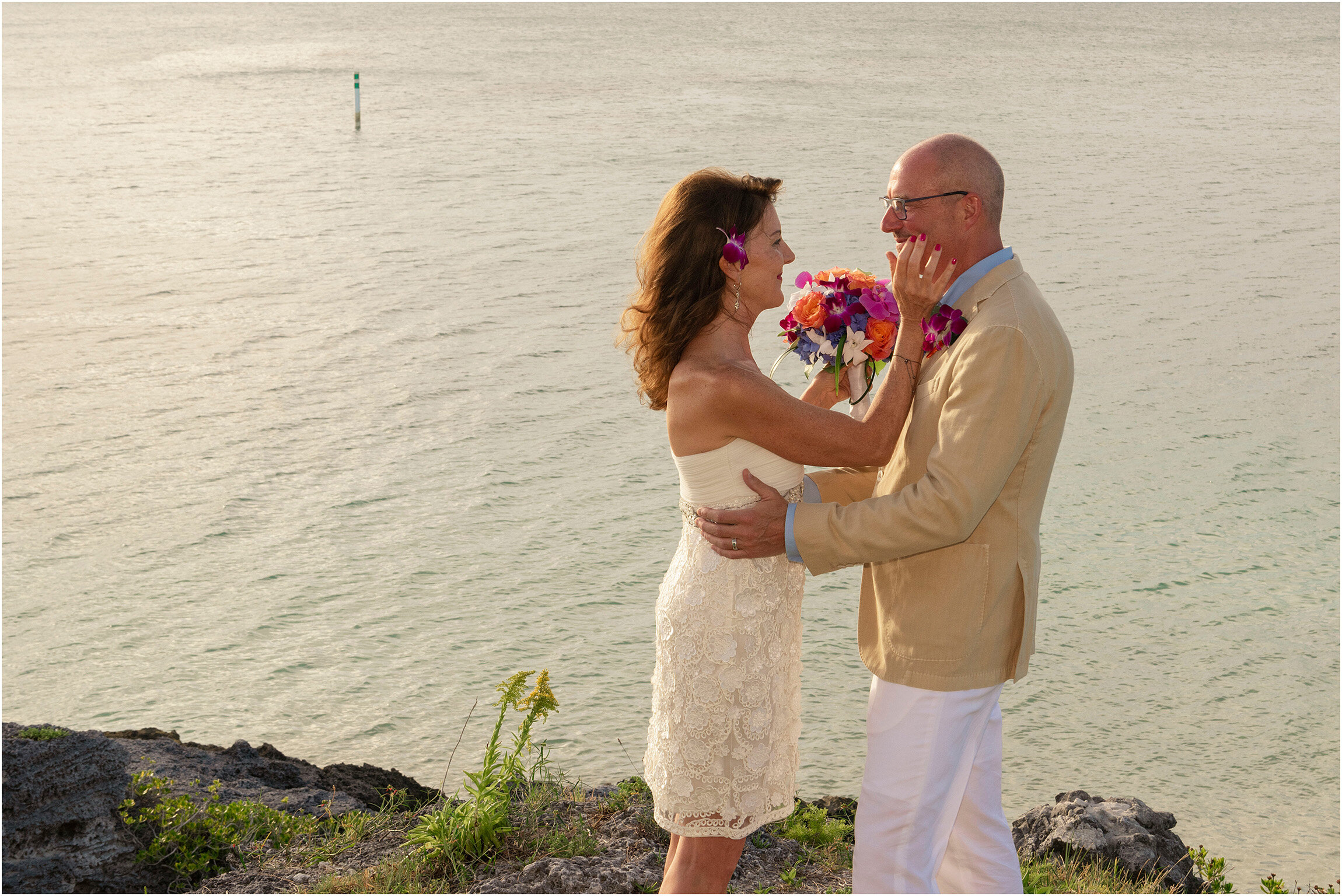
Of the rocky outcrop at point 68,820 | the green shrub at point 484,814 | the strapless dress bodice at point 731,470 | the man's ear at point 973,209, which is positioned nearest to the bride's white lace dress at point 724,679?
the strapless dress bodice at point 731,470

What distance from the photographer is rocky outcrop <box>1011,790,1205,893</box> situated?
17.4 feet

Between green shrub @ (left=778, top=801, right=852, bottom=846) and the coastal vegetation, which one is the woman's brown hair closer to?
the coastal vegetation

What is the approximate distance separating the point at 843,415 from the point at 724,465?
0.45 m

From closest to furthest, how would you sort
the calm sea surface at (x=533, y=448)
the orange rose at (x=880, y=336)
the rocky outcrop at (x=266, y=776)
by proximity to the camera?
the orange rose at (x=880, y=336) → the rocky outcrop at (x=266, y=776) → the calm sea surface at (x=533, y=448)

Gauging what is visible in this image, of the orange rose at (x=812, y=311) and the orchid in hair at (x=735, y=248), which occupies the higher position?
the orchid in hair at (x=735, y=248)

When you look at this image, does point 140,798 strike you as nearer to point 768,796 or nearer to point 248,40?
point 768,796

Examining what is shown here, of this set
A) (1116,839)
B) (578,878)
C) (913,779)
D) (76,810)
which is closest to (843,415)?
(913,779)

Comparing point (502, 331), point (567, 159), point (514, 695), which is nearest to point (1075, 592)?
point (514, 695)

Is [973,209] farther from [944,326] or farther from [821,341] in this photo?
[821,341]

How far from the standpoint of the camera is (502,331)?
1562 centimetres

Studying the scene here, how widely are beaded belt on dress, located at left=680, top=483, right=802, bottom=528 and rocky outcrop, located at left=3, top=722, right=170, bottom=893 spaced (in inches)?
103

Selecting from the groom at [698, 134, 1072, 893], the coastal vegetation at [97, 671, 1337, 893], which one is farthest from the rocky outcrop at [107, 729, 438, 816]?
the groom at [698, 134, 1072, 893]

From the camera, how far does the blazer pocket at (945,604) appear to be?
3822 mm

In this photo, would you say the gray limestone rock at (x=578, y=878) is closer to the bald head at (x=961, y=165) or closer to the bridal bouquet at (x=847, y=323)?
the bridal bouquet at (x=847, y=323)
